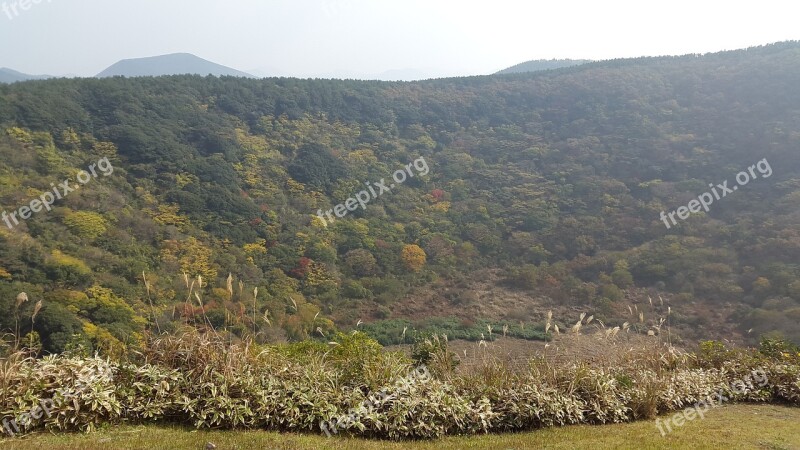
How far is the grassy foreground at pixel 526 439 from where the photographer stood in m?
4.98

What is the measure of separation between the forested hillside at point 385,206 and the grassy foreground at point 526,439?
4677 millimetres

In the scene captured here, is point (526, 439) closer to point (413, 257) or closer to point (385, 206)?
point (413, 257)

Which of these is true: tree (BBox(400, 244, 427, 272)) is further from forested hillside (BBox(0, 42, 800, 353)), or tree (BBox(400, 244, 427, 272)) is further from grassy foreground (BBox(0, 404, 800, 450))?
grassy foreground (BBox(0, 404, 800, 450))

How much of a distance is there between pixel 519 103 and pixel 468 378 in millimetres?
41415

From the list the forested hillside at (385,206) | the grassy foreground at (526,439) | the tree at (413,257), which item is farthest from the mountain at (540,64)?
the grassy foreground at (526,439)

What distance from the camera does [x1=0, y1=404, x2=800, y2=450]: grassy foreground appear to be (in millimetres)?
4980

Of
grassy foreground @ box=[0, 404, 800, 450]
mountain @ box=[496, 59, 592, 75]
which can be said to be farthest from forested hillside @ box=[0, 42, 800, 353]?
mountain @ box=[496, 59, 592, 75]

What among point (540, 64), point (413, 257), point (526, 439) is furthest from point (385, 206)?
A: point (540, 64)

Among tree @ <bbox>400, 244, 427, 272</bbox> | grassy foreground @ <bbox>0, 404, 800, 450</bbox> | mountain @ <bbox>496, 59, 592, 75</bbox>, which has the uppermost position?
mountain @ <bbox>496, 59, 592, 75</bbox>

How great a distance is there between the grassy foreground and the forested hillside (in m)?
4.68

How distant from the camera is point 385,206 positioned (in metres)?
29.7

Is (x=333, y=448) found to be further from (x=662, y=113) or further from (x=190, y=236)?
(x=662, y=113)

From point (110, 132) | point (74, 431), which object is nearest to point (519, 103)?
point (110, 132)

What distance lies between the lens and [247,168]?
28953 millimetres
